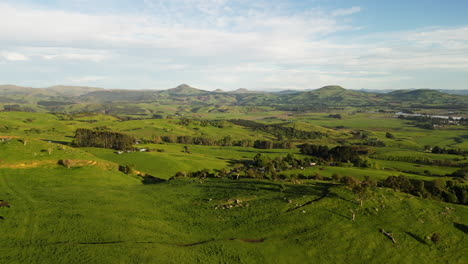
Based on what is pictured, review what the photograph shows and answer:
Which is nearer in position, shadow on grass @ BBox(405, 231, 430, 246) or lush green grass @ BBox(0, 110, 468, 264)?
lush green grass @ BBox(0, 110, 468, 264)

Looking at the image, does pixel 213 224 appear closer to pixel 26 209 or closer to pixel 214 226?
pixel 214 226

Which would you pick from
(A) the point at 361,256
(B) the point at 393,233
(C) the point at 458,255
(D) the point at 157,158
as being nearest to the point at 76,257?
(A) the point at 361,256

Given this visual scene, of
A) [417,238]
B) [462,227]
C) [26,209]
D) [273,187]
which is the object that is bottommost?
[417,238]

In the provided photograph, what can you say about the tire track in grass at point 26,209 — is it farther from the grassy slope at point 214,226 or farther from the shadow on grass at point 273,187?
the shadow on grass at point 273,187

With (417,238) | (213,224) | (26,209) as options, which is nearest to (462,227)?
(417,238)

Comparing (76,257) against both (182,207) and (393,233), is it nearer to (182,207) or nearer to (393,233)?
(182,207)

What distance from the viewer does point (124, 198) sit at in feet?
211

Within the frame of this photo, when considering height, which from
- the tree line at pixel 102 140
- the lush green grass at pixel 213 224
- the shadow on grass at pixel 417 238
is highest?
the lush green grass at pixel 213 224

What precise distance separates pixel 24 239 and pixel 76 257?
1176cm

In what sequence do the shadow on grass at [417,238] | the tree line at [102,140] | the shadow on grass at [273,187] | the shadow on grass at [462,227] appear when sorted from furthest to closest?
1. the tree line at [102,140]
2. the shadow on grass at [273,187]
3. the shadow on grass at [462,227]
4. the shadow on grass at [417,238]

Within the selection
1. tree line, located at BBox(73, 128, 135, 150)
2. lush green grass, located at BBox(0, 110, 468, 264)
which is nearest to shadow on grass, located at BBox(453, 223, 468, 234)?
lush green grass, located at BBox(0, 110, 468, 264)

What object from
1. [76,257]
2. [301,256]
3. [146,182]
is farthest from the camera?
[146,182]

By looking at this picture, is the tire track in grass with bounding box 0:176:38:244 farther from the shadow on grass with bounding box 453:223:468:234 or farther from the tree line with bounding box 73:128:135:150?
the tree line with bounding box 73:128:135:150

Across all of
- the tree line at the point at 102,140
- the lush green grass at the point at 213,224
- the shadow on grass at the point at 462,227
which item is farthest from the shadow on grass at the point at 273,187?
the tree line at the point at 102,140
